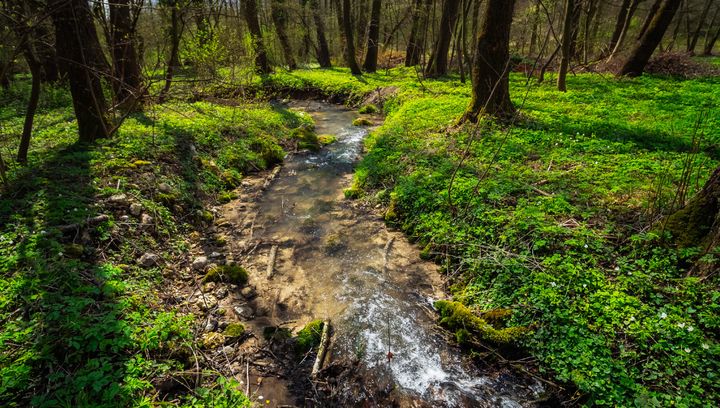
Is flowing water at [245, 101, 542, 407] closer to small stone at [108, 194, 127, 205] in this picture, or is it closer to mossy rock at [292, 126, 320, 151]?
small stone at [108, 194, 127, 205]

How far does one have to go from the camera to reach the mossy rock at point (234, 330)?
3850mm

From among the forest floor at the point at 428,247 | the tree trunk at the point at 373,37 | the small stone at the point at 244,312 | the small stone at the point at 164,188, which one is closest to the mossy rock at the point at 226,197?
the forest floor at the point at 428,247

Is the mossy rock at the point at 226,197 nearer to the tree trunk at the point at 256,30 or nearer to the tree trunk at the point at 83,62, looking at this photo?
the tree trunk at the point at 83,62

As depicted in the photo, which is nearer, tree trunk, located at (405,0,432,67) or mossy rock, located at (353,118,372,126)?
mossy rock, located at (353,118,372,126)

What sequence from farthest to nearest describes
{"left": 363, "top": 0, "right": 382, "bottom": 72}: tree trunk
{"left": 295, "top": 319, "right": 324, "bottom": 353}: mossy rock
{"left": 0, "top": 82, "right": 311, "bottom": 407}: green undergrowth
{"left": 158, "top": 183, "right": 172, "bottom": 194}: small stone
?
{"left": 363, "top": 0, "right": 382, "bottom": 72}: tree trunk < {"left": 158, "top": 183, "right": 172, "bottom": 194}: small stone < {"left": 295, "top": 319, "right": 324, "bottom": 353}: mossy rock < {"left": 0, "top": 82, "right": 311, "bottom": 407}: green undergrowth

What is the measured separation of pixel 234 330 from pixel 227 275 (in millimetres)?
1096

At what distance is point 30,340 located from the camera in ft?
9.45

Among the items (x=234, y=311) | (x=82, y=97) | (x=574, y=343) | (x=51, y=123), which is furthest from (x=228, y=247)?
(x=51, y=123)

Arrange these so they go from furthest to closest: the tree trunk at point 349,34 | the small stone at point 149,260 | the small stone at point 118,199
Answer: the tree trunk at point 349,34, the small stone at point 118,199, the small stone at point 149,260

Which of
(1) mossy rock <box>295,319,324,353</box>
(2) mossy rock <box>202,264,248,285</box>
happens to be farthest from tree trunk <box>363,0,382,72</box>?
(1) mossy rock <box>295,319,324,353</box>

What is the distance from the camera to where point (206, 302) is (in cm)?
430

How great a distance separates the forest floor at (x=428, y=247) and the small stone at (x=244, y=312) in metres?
0.32

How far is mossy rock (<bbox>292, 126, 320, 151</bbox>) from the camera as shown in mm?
10062

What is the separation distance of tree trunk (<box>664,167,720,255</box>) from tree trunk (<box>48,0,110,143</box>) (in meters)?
7.88
